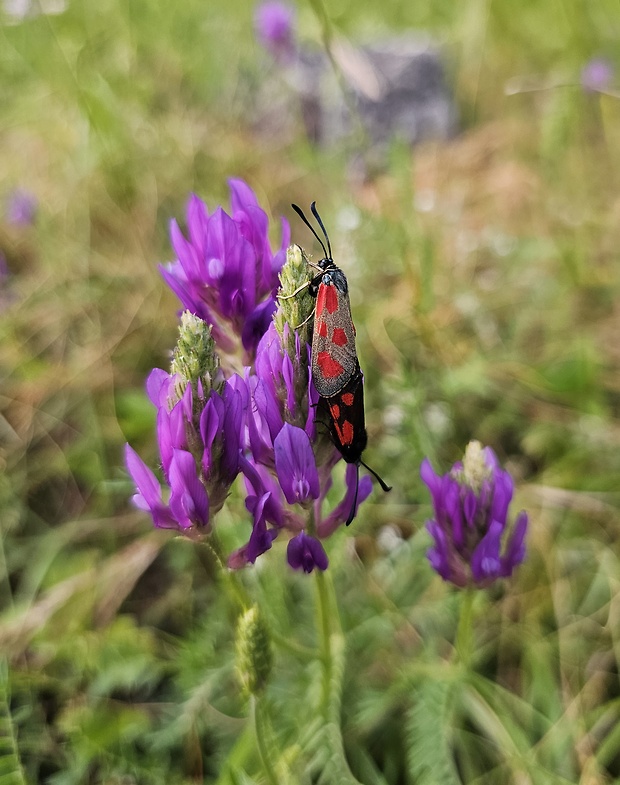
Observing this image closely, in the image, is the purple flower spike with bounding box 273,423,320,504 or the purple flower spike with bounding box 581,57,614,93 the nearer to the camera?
the purple flower spike with bounding box 273,423,320,504

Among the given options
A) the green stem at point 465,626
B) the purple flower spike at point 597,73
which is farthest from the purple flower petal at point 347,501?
the purple flower spike at point 597,73

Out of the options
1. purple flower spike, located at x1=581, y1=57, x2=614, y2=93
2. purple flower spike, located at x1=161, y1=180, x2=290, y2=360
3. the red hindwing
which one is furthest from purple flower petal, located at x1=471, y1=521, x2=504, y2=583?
purple flower spike, located at x1=581, y1=57, x2=614, y2=93

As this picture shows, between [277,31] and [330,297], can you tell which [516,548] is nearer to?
[330,297]

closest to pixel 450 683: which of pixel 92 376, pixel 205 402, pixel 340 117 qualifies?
pixel 205 402

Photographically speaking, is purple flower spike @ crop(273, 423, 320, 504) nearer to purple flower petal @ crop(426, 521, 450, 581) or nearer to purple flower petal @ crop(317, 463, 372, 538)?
purple flower petal @ crop(317, 463, 372, 538)

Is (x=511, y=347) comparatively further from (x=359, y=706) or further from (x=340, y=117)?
(x=340, y=117)

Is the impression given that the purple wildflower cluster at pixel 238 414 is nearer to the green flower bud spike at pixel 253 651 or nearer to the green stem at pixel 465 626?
the green flower bud spike at pixel 253 651
